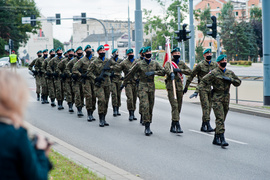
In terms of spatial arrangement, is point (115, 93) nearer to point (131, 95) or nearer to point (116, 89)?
point (116, 89)

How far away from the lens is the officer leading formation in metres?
9.04

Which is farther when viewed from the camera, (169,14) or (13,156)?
(169,14)

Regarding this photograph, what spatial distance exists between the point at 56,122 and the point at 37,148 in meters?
10.4

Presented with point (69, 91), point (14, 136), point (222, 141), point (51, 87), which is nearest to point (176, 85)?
point (222, 141)

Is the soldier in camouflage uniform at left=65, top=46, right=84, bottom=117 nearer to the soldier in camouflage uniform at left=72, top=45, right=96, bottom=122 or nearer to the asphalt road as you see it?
the asphalt road

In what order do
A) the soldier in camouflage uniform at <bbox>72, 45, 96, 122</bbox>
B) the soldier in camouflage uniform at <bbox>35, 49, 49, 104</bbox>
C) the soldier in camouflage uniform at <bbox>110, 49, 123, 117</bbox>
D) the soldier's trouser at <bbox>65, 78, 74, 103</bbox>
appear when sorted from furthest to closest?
the soldier in camouflage uniform at <bbox>35, 49, 49, 104</bbox>
the soldier's trouser at <bbox>65, 78, 74, 103</bbox>
the soldier in camouflage uniform at <bbox>110, 49, 123, 117</bbox>
the soldier in camouflage uniform at <bbox>72, 45, 96, 122</bbox>

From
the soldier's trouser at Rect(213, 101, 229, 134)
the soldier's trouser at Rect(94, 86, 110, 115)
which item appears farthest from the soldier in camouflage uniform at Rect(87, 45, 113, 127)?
the soldier's trouser at Rect(213, 101, 229, 134)

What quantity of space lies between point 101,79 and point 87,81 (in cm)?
89

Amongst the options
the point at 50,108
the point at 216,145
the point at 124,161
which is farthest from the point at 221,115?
the point at 50,108

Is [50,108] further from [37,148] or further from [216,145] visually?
[37,148]

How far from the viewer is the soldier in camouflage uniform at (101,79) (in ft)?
39.0

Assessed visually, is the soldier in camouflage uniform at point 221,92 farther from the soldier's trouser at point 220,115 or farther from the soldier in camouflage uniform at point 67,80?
the soldier in camouflage uniform at point 67,80

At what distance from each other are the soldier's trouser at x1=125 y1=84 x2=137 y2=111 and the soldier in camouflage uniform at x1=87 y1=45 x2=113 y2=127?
1164 mm

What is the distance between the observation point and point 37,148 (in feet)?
8.26
